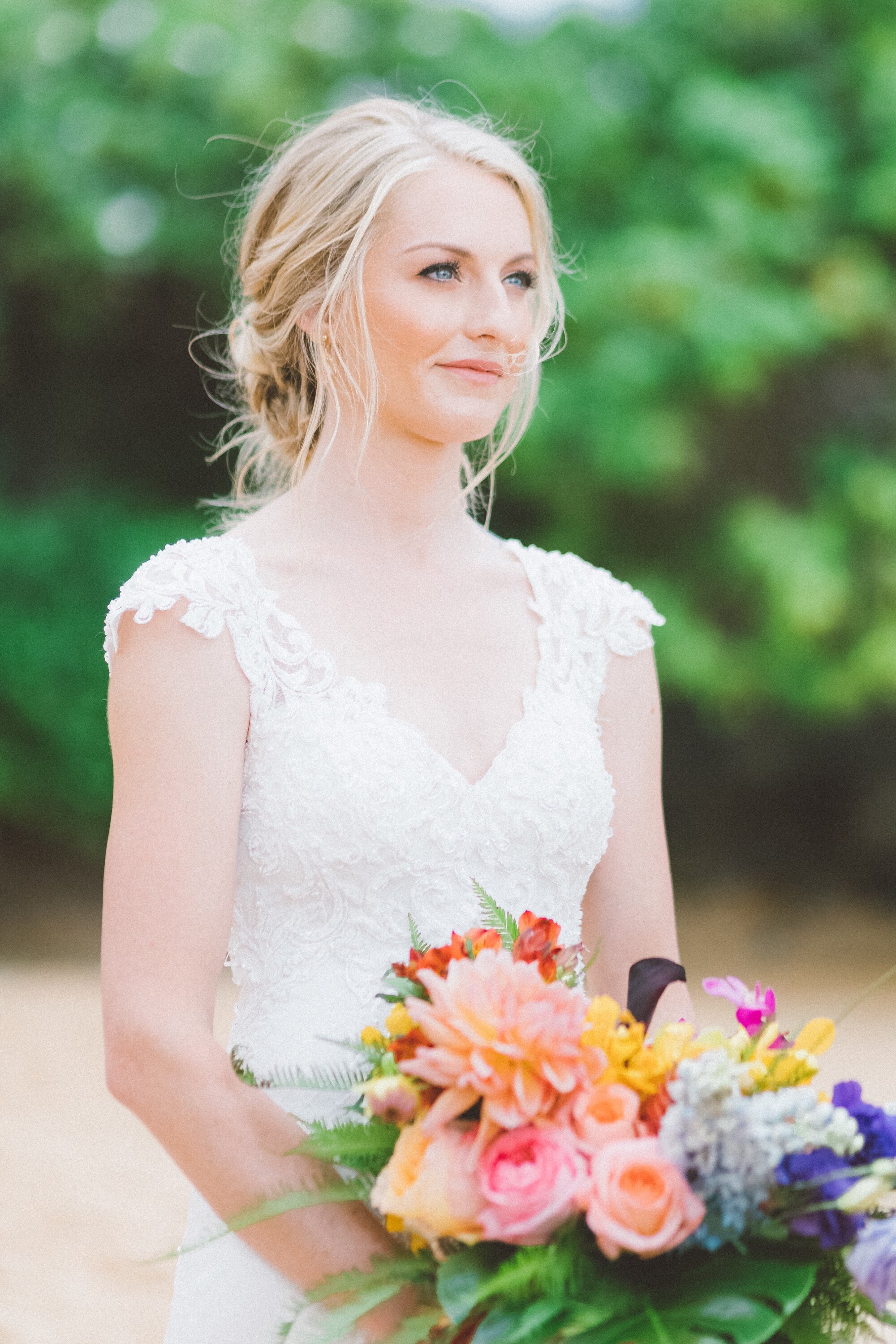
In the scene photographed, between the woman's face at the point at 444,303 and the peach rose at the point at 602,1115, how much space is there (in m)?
1.17

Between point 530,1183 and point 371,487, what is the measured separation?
131 cm

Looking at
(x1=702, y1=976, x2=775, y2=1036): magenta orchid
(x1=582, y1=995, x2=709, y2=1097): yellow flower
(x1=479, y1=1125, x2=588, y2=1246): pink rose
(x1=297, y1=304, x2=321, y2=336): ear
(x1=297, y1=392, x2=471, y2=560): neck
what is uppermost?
(x1=297, y1=304, x2=321, y2=336): ear

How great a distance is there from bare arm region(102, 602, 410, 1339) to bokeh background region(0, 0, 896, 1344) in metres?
5.74

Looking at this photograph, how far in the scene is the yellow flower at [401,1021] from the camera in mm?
1537

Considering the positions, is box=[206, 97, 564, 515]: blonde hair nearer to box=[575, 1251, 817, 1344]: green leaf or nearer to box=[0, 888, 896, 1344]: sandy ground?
box=[575, 1251, 817, 1344]: green leaf

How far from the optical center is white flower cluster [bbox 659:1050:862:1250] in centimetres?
132

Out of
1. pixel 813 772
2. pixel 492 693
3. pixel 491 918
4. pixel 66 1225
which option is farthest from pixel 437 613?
pixel 813 772

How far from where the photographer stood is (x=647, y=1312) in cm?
136

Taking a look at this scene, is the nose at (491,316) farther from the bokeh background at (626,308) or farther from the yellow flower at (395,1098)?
the bokeh background at (626,308)

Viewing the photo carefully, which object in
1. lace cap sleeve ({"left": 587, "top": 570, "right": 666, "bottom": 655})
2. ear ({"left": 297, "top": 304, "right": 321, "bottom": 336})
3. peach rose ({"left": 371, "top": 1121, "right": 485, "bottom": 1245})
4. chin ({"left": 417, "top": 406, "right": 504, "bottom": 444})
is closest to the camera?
peach rose ({"left": 371, "top": 1121, "right": 485, "bottom": 1245})

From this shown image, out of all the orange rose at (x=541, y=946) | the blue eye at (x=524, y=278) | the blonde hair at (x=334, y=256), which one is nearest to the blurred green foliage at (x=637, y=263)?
the blonde hair at (x=334, y=256)

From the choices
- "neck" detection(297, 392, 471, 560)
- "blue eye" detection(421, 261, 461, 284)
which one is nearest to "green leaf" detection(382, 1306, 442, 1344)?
"neck" detection(297, 392, 471, 560)

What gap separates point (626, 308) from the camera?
8.16 metres

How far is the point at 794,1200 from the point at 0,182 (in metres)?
9.04
